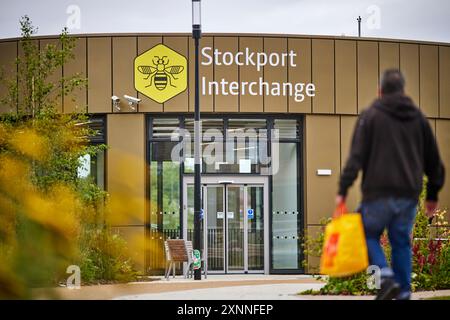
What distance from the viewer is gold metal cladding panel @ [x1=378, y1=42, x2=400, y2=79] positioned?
69.8 feet

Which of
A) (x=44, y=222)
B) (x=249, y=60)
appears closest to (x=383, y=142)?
(x=44, y=222)

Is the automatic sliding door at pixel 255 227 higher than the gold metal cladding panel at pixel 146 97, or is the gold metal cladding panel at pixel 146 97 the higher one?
the gold metal cladding panel at pixel 146 97

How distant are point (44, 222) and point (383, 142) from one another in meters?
2.07

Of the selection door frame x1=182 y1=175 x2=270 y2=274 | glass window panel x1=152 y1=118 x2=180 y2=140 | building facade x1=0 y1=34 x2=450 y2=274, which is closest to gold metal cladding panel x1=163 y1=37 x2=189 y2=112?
building facade x1=0 y1=34 x2=450 y2=274

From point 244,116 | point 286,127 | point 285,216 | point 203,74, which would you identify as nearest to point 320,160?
point 286,127

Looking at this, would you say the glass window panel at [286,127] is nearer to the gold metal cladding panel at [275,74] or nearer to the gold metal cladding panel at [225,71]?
the gold metal cladding panel at [275,74]

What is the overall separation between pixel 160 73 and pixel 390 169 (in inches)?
646

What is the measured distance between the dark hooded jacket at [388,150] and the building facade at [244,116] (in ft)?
52.3

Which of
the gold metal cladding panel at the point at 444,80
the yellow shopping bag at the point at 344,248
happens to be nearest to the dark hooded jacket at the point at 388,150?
the yellow shopping bag at the point at 344,248

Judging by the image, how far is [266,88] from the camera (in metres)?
21.3

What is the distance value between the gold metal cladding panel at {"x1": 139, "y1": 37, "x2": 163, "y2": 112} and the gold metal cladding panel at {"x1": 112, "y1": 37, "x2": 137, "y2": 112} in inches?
5.3

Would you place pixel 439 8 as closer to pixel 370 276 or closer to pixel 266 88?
pixel 370 276

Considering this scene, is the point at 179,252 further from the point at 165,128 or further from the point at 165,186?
the point at 165,128

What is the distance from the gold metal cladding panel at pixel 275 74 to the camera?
21.2 m
